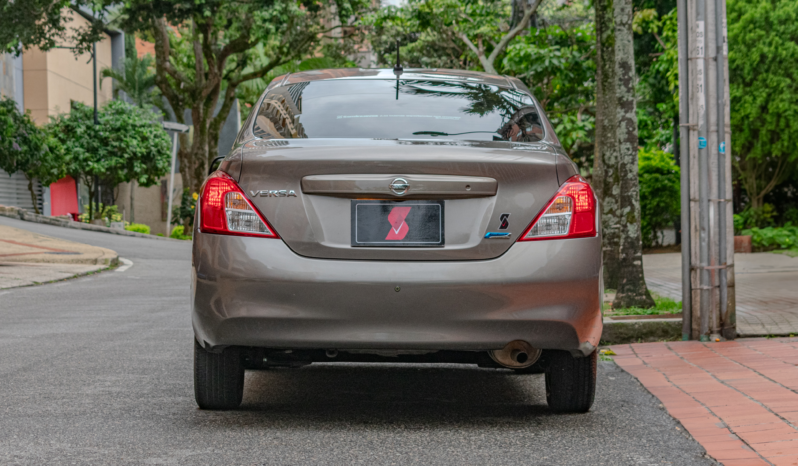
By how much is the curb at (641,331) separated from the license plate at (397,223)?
318 cm

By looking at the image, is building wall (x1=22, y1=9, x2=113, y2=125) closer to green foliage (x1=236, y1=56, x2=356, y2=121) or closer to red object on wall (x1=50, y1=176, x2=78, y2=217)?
red object on wall (x1=50, y1=176, x2=78, y2=217)

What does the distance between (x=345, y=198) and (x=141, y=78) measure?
40237mm

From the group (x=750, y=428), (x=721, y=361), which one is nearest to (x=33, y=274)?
(x=721, y=361)

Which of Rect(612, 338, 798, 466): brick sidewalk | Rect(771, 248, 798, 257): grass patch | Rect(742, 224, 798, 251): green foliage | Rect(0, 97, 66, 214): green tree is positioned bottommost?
Rect(612, 338, 798, 466): brick sidewalk

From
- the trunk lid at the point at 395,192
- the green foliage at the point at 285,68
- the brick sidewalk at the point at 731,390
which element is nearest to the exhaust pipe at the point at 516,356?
the trunk lid at the point at 395,192

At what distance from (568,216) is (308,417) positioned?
156cm

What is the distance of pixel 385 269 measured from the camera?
3.69 m

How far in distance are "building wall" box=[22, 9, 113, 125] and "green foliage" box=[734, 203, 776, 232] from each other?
942 inches

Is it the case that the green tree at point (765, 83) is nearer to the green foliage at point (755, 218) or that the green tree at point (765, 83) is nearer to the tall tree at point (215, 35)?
the green foliage at point (755, 218)

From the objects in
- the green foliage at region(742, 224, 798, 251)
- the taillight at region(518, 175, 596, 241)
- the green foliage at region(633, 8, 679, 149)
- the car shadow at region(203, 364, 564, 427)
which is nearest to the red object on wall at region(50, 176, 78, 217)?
the green foliage at region(633, 8, 679, 149)

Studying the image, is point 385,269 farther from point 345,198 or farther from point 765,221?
point 765,221

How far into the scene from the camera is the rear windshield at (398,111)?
4238 mm

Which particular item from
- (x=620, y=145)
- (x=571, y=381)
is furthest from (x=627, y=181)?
(x=571, y=381)

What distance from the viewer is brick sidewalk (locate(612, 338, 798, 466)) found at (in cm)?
373
